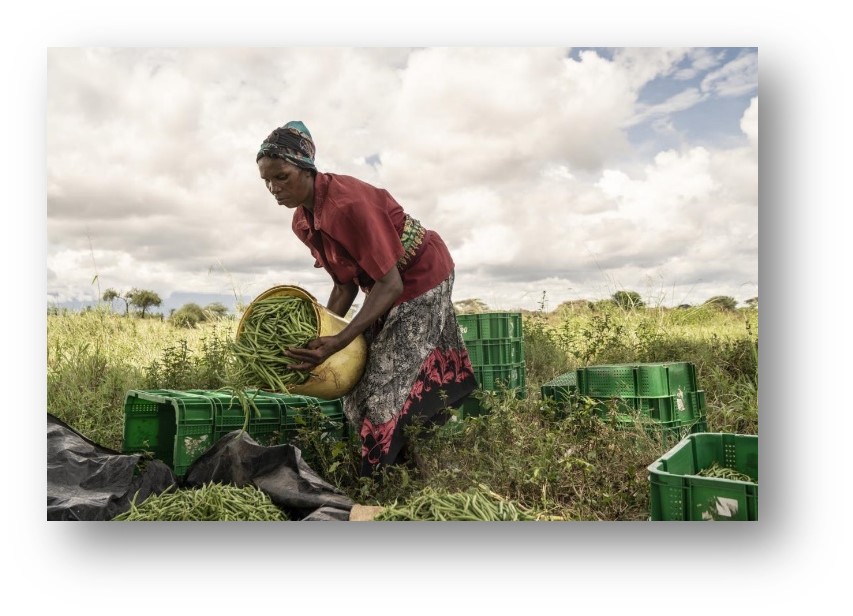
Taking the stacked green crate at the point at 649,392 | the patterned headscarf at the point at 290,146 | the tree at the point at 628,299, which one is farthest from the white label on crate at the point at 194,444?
the tree at the point at 628,299

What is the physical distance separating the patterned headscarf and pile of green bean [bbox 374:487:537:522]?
4.50ft

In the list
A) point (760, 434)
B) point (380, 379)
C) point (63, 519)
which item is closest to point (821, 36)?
point (760, 434)

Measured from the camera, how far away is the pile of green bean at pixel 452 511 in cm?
255

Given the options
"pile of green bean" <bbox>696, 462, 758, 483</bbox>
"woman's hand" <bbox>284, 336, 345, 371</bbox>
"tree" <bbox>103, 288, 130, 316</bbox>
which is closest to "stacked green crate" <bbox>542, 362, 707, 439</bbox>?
"pile of green bean" <bbox>696, 462, 758, 483</bbox>

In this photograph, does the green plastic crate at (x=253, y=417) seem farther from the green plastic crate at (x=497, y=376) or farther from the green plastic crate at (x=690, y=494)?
the green plastic crate at (x=690, y=494)

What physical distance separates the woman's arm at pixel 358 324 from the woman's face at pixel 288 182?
453 millimetres

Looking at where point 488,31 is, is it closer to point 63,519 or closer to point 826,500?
point 826,500

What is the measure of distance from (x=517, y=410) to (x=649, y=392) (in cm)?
59

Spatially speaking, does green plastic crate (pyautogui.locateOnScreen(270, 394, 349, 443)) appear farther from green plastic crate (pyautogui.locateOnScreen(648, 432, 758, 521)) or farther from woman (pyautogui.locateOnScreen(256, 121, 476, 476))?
green plastic crate (pyautogui.locateOnScreen(648, 432, 758, 521))

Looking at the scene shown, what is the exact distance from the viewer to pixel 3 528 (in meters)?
2.69

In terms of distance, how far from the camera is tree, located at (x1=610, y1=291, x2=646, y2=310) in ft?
9.73

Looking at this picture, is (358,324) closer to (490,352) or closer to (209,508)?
(209,508)

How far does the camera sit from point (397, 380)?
104 inches

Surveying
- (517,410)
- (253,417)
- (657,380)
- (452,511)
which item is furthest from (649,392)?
(253,417)
